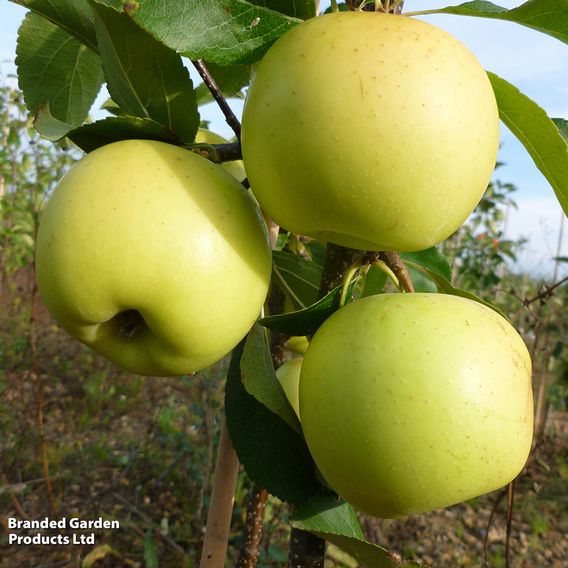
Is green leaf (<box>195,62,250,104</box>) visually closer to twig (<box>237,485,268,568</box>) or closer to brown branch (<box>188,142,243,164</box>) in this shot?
brown branch (<box>188,142,243,164</box>)

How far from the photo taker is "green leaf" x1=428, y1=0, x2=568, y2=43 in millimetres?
622

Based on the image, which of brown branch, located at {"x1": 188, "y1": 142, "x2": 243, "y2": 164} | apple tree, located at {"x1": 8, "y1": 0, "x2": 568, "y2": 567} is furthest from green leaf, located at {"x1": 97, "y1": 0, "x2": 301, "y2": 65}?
brown branch, located at {"x1": 188, "y1": 142, "x2": 243, "y2": 164}

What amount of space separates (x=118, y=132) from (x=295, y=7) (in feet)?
0.75

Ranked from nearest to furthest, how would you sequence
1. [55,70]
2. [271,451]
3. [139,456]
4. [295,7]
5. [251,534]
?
[295,7]
[271,451]
[55,70]
[251,534]
[139,456]

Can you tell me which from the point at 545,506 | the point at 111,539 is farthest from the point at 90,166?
the point at 545,506

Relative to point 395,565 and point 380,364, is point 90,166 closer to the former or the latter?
point 380,364

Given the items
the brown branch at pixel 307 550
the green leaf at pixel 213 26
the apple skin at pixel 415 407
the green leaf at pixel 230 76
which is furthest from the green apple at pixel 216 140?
the brown branch at pixel 307 550

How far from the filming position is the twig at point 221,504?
3.10 ft

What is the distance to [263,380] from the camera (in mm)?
661

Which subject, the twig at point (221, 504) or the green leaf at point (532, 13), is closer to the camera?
the green leaf at point (532, 13)

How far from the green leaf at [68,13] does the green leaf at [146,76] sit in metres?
0.05

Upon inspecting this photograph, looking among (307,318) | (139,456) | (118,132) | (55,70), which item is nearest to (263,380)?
(307,318)

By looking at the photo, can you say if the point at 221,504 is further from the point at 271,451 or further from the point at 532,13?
the point at 532,13

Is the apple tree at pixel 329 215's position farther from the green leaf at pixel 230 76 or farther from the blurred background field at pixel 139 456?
the blurred background field at pixel 139 456
